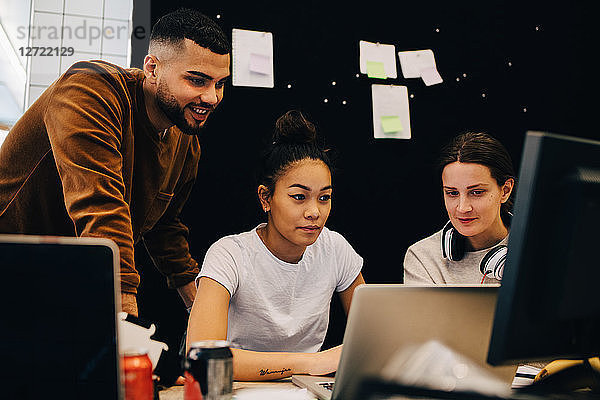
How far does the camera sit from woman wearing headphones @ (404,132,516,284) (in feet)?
6.66

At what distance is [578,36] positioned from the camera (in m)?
2.85

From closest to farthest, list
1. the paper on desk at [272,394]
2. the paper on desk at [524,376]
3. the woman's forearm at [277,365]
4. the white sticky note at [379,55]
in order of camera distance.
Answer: the paper on desk at [272,394] < the paper on desk at [524,376] < the woman's forearm at [277,365] < the white sticky note at [379,55]

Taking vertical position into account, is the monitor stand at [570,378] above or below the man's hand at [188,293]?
above

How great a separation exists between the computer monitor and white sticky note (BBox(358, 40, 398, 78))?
1.83 m

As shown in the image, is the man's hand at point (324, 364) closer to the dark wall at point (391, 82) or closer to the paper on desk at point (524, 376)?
the paper on desk at point (524, 376)

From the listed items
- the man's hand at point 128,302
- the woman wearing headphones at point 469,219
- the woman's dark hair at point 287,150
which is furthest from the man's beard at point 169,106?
the woman wearing headphones at point 469,219

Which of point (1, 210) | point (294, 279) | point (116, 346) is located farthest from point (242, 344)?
point (116, 346)

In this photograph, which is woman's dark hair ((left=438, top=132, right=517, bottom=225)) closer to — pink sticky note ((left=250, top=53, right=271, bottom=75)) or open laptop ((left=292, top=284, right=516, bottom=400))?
pink sticky note ((left=250, top=53, right=271, bottom=75))

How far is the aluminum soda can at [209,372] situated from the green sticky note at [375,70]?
1885mm

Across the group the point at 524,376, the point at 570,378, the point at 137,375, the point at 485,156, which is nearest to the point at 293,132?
the point at 485,156

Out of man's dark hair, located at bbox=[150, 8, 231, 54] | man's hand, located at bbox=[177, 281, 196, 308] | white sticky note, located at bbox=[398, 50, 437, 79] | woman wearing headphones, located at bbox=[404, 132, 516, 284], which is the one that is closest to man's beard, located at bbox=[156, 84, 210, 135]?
man's dark hair, located at bbox=[150, 8, 231, 54]

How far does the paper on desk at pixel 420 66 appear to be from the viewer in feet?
8.46

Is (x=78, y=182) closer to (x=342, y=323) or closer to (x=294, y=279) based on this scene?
(x=294, y=279)

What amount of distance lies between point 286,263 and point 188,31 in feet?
3.07
